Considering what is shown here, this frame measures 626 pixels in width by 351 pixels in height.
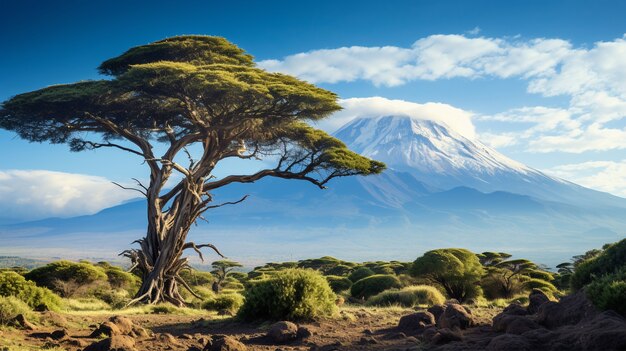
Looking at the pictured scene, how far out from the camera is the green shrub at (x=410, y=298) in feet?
64.0

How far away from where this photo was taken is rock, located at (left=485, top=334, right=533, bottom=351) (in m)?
6.92

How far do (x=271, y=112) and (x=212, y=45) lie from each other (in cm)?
464

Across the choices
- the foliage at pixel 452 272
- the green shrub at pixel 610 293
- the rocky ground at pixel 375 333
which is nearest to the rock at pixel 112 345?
the rocky ground at pixel 375 333

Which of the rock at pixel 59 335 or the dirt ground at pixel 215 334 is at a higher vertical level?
the rock at pixel 59 335

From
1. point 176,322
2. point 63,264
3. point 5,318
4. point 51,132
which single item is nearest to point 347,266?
point 63,264

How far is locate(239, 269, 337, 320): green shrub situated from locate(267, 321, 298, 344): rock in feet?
7.11

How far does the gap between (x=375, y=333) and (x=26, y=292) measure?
9.20 metres

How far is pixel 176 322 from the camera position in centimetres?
1341

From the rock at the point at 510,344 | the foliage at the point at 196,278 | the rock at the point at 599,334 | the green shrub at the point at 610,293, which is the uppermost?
the green shrub at the point at 610,293

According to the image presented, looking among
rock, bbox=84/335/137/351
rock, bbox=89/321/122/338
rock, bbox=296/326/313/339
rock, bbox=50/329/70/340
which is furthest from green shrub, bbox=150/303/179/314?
rock, bbox=84/335/137/351

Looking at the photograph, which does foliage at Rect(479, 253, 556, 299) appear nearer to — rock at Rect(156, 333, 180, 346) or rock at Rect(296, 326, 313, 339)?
rock at Rect(296, 326, 313, 339)

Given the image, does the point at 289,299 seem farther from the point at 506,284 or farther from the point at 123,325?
the point at 506,284

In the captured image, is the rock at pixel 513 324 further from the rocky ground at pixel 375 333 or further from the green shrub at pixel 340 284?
the green shrub at pixel 340 284

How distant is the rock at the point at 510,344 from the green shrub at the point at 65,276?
803 inches
